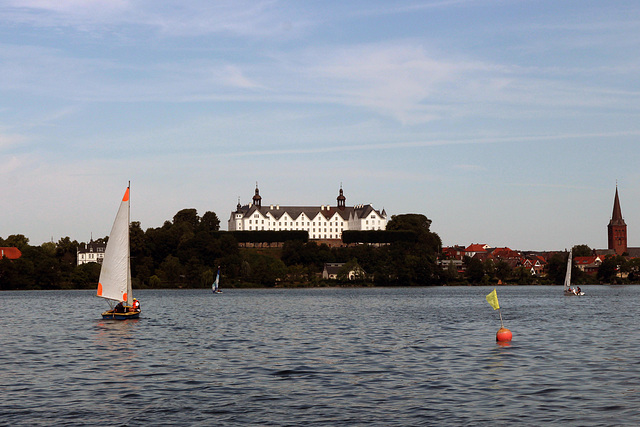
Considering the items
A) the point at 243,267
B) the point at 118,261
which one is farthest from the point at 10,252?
the point at 118,261

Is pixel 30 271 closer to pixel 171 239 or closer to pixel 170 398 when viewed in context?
pixel 171 239

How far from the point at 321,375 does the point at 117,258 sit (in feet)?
94.5

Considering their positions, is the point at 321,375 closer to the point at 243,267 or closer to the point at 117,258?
the point at 117,258

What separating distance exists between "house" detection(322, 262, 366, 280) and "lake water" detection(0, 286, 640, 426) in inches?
4649

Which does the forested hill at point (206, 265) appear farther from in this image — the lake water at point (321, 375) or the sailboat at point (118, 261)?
the lake water at point (321, 375)

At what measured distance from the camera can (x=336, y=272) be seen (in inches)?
7067

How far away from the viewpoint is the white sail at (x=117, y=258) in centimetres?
5388

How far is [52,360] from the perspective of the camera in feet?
113

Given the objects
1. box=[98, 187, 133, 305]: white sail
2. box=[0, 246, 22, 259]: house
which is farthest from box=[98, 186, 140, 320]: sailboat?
box=[0, 246, 22, 259]: house

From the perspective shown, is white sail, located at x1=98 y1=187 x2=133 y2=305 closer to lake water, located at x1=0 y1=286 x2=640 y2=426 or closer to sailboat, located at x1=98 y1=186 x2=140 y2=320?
sailboat, located at x1=98 y1=186 x2=140 y2=320

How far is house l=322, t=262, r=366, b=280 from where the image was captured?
172 metres

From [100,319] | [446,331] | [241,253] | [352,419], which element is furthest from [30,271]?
[352,419]

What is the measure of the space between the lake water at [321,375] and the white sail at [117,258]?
115 inches

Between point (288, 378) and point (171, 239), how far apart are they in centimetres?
15579
